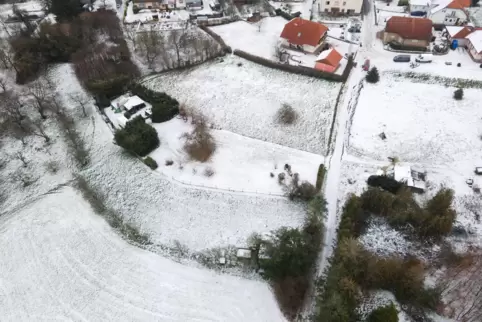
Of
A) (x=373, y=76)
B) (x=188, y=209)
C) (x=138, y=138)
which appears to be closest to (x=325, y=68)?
(x=373, y=76)

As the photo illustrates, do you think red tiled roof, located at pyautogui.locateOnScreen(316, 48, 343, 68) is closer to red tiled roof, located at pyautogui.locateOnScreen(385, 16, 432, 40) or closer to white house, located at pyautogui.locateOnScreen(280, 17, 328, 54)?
white house, located at pyautogui.locateOnScreen(280, 17, 328, 54)

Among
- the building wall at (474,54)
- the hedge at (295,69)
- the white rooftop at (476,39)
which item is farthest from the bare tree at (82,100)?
the white rooftop at (476,39)

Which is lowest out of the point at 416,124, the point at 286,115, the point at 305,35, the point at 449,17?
the point at 416,124

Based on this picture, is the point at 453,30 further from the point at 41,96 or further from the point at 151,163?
the point at 41,96

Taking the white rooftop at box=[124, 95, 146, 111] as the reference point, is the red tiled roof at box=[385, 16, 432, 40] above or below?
above

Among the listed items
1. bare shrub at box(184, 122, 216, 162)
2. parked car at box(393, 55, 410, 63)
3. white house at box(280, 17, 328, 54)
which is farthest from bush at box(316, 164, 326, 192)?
parked car at box(393, 55, 410, 63)

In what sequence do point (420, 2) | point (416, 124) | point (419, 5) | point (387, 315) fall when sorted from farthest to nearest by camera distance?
point (420, 2) < point (419, 5) < point (416, 124) < point (387, 315)
